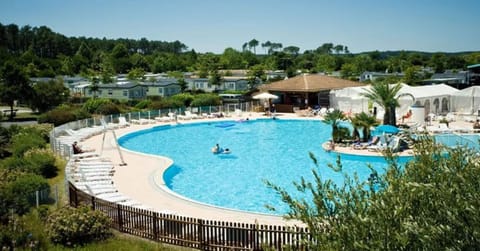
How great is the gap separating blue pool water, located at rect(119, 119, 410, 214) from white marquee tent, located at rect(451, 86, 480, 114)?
10639mm

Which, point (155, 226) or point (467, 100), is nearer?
point (155, 226)

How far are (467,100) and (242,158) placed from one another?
20026 mm

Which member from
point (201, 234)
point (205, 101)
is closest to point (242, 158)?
point (201, 234)

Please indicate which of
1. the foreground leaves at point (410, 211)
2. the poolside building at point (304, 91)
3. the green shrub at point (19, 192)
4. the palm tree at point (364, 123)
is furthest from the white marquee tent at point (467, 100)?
the foreground leaves at point (410, 211)

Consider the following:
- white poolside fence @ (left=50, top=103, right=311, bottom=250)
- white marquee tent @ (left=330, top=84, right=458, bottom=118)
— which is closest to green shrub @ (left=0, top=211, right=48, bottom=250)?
white poolside fence @ (left=50, top=103, right=311, bottom=250)

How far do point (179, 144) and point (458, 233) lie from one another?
25.7m

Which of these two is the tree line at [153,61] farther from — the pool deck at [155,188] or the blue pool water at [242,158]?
the pool deck at [155,188]

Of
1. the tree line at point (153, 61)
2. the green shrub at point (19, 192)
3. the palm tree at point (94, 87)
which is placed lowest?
the green shrub at point (19, 192)

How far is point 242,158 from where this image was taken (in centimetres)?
2489

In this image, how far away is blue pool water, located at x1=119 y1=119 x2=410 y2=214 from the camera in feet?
60.9

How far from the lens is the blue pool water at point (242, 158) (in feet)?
60.9

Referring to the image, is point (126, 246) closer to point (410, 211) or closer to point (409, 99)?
point (410, 211)

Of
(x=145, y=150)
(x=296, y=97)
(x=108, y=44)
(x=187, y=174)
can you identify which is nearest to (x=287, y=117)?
(x=296, y=97)

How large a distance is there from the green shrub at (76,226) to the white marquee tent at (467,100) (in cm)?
3035
